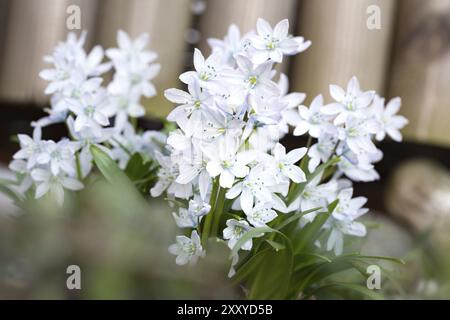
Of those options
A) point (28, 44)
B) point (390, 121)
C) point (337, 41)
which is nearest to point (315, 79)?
point (337, 41)

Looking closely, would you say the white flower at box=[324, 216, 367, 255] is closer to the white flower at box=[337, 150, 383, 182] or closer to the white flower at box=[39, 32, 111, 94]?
the white flower at box=[337, 150, 383, 182]

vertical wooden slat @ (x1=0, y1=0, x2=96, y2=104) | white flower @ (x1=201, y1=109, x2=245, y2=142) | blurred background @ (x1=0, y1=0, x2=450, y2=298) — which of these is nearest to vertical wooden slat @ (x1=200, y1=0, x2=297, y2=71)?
blurred background @ (x1=0, y1=0, x2=450, y2=298)

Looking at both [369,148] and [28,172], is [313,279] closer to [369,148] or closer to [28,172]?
Answer: [369,148]

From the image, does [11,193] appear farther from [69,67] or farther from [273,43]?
[273,43]

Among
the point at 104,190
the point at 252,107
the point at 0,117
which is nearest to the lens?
the point at 252,107

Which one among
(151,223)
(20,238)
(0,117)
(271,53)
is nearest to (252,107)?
(271,53)

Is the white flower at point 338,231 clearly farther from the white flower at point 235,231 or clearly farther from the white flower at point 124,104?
the white flower at point 124,104

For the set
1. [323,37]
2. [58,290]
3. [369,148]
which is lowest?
[58,290]
